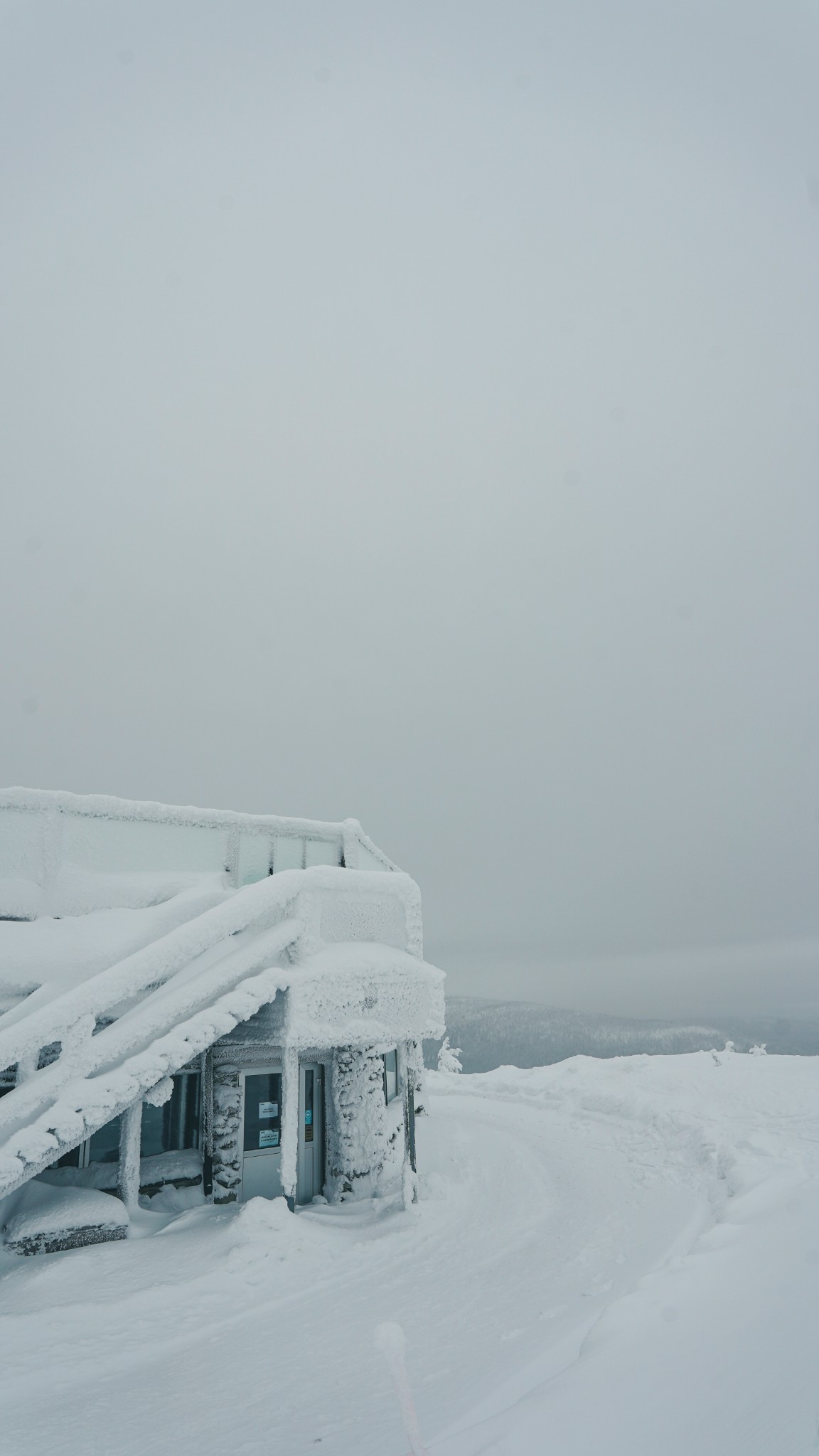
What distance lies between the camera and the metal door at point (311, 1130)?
1276 centimetres

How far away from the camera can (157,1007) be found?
10445 mm

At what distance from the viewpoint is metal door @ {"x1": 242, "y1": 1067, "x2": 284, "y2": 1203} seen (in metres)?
12.1

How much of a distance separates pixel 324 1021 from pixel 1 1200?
4.79m

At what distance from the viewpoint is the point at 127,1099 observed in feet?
31.2

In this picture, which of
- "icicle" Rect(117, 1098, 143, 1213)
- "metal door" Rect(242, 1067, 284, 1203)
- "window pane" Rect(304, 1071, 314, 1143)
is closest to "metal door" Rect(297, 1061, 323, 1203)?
"window pane" Rect(304, 1071, 314, 1143)

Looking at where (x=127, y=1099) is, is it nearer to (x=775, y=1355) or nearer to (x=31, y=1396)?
(x=31, y=1396)

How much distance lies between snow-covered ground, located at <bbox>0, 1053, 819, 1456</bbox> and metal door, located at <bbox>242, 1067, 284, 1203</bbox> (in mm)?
774

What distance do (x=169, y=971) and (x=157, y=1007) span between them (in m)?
0.48

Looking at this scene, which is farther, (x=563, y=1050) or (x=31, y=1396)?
(x=563, y=1050)

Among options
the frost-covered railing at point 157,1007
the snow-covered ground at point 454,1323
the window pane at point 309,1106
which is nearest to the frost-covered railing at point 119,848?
the frost-covered railing at point 157,1007

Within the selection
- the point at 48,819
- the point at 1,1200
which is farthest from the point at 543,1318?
the point at 48,819

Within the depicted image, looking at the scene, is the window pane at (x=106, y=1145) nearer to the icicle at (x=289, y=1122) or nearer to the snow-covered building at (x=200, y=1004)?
the snow-covered building at (x=200, y=1004)

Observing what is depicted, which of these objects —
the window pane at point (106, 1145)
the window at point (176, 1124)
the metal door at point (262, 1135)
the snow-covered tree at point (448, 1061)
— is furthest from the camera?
the snow-covered tree at point (448, 1061)

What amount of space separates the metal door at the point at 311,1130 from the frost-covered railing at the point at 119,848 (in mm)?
3525
